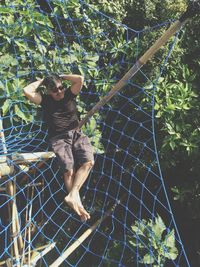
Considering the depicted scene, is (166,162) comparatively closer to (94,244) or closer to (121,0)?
(94,244)

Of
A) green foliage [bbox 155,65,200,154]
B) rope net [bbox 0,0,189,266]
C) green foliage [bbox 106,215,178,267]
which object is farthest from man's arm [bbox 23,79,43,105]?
green foliage [bbox 106,215,178,267]

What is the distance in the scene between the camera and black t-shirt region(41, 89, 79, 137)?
2.42 metres

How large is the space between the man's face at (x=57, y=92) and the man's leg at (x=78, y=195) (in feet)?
1.25

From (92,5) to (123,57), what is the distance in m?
0.40

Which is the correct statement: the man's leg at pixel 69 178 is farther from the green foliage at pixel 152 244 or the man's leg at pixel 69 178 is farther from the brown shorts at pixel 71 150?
the green foliage at pixel 152 244

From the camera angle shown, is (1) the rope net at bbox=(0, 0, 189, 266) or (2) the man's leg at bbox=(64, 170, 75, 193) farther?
(1) the rope net at bbox=(0, 0, 189, 266)

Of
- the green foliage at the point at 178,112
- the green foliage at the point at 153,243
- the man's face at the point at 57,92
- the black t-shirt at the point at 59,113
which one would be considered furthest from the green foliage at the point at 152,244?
the man's face at the point at 57,92

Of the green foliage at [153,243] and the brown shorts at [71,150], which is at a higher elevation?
the brown shorts at [71,150]

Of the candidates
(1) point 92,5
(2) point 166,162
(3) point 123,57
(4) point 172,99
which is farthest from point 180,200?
(1) point 92,5

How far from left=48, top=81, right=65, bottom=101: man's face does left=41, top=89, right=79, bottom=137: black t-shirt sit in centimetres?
2

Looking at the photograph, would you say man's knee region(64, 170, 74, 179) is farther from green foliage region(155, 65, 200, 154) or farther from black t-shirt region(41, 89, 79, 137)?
green foliage region(155, 65, 200, 154)

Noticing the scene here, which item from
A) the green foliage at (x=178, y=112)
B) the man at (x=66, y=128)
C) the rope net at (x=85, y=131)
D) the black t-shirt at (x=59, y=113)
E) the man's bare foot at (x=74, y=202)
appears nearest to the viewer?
the man's bare foot at (x=74, y=202)

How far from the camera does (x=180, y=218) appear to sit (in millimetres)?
3287

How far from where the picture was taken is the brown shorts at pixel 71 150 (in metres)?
2.31
